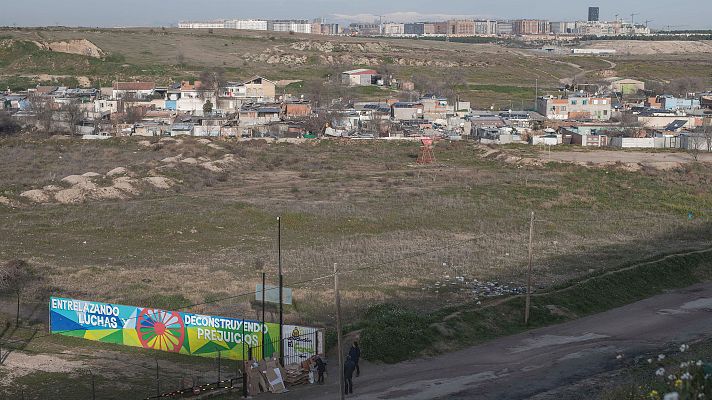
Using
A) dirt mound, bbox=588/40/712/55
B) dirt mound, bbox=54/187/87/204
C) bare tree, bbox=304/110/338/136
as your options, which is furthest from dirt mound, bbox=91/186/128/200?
dirt mound, bbox=588/40/712/55

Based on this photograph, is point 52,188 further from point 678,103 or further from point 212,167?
point 678,103

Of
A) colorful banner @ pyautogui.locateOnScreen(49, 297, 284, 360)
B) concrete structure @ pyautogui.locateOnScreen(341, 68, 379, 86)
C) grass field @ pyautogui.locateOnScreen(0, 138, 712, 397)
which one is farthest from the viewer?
concrete structure @ pyautogui.locateOnScreen(341, 68, 379, 86)

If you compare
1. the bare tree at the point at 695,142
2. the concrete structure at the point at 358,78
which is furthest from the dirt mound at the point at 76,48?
the bare tree at the point at 695,142

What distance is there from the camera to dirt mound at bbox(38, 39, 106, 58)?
102 m

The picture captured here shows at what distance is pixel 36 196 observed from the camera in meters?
33.6

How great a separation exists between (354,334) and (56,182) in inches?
909

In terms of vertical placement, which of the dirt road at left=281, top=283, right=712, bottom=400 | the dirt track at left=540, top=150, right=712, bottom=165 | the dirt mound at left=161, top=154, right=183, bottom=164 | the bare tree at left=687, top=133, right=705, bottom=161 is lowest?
the dirt road at left=281, top=283, right=712, bottom=400

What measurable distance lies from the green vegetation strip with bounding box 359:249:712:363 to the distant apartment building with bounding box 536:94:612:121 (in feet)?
149

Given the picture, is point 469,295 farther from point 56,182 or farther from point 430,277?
point 56,182

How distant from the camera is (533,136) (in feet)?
188

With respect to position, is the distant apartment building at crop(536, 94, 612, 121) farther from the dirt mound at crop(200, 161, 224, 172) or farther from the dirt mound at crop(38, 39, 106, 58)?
the dirt mound at crop(38, 39, 106, 58)

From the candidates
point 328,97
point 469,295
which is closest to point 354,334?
point 469,295

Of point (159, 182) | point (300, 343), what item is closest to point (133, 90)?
point (159, 182)

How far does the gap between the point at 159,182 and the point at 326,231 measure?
11.3 m
